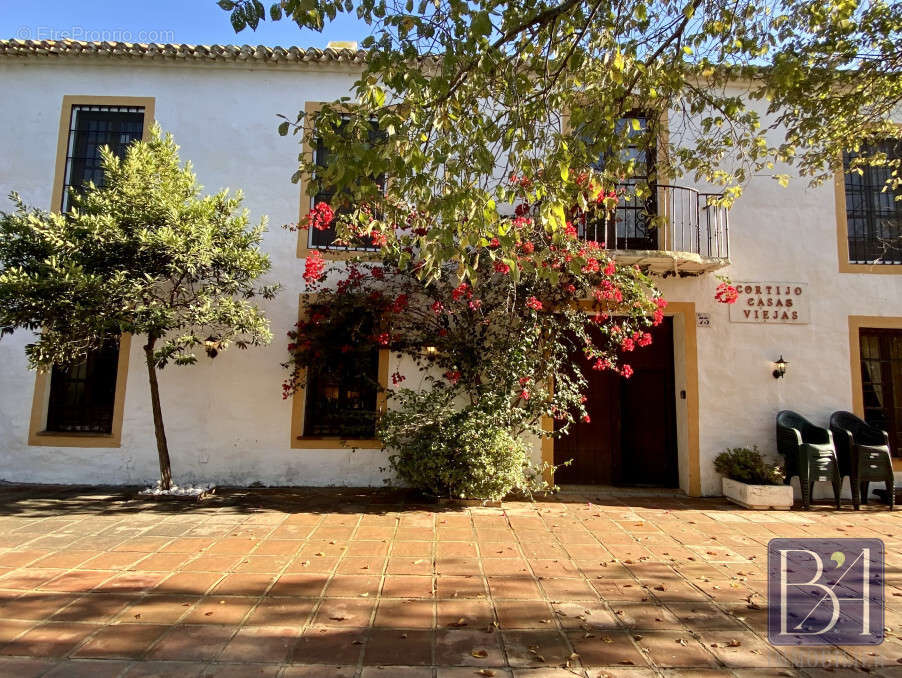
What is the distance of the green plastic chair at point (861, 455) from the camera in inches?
239

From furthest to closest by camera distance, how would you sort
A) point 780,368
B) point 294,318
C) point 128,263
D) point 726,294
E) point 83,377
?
point 83,377
point 294,318
point 780,368
point 726,294
point 128,263

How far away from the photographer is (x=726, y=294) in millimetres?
6625

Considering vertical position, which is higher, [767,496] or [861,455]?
[861,455]

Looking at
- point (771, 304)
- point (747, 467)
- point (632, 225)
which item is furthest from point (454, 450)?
point (771, 304)

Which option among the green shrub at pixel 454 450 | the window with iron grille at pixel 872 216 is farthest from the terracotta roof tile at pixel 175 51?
the window with iron grille at pixel 872 216

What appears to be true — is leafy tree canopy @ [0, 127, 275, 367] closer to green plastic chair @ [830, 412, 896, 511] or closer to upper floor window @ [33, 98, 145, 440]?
upper floor window @ [33, 98, 145, 440]

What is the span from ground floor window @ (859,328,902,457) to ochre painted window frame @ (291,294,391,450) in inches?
255

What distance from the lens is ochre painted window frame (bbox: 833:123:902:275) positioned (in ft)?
23.2

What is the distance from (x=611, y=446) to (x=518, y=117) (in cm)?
518

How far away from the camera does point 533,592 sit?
11.8ft

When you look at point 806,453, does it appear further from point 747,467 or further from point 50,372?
point 50,372

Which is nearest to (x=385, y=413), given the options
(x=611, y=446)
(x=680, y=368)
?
(x=611, y=446)

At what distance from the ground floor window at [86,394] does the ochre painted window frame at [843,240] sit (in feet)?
32.7
